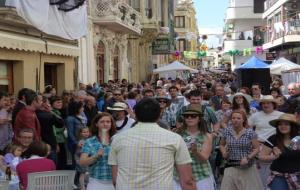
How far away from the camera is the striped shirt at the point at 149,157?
4445mm

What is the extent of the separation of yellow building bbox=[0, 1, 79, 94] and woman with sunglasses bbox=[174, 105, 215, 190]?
287 inches

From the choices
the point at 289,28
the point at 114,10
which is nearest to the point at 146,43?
the point at 289,28

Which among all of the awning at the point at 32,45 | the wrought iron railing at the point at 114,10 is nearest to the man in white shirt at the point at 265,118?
the awning at the point at 32,45

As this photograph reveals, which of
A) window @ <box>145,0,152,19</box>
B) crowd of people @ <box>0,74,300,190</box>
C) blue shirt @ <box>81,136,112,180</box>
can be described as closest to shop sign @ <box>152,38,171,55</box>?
window @ <box>145,0,152,19</box>

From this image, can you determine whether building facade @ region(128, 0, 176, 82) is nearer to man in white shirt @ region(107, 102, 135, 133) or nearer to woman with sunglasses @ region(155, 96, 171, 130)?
woman with sunglasses @ region(155, 96, 171, 130)

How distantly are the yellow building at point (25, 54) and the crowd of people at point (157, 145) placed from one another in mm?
2648

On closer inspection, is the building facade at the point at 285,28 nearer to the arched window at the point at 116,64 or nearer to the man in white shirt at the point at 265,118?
the arched window at the point at 116,64

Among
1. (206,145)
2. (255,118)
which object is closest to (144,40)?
(255,118)

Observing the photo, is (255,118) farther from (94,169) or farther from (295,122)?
(94,169)

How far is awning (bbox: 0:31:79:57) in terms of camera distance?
1298cm

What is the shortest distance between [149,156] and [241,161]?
8.86 ft

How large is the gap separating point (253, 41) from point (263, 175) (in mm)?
48658

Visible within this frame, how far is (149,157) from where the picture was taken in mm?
4438

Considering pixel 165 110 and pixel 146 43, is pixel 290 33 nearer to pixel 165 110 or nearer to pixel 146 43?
pixel 146 43
